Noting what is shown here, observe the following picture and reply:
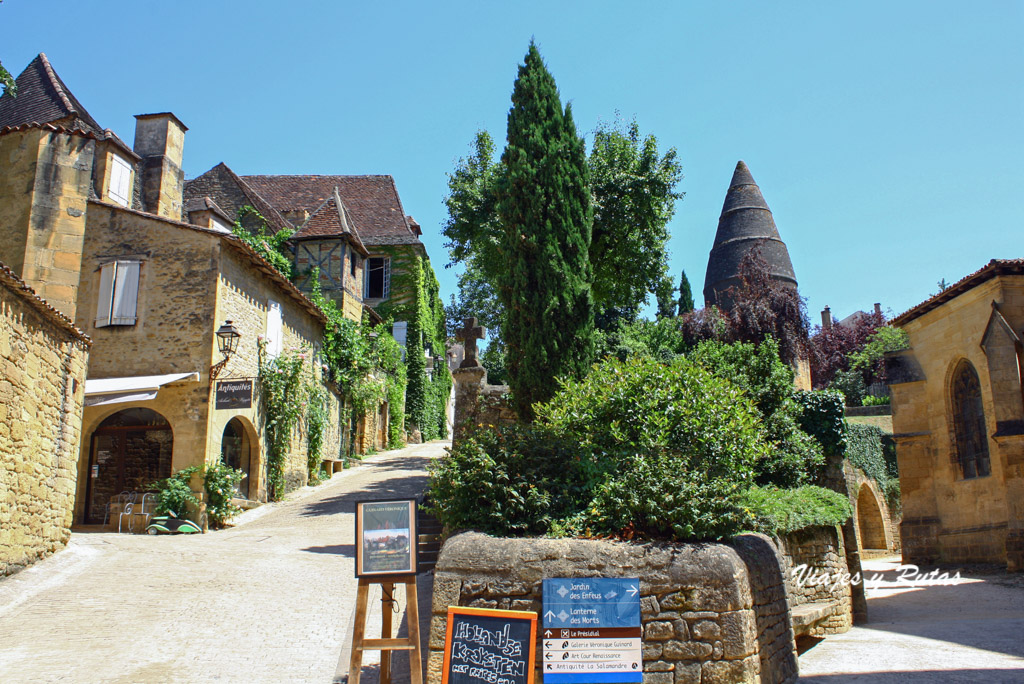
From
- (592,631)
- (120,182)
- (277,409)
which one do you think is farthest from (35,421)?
(120,182)

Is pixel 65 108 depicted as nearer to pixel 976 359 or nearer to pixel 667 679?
pixel 667 679

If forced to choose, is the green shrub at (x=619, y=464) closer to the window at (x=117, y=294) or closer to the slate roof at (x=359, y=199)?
the window at (x=117, y=294)

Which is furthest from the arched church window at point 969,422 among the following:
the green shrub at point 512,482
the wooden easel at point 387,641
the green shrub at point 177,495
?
the green shrub at point 177,495

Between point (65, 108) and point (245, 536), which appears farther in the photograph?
point (65, 108)

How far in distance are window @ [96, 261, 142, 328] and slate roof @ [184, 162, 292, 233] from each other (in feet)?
37.6

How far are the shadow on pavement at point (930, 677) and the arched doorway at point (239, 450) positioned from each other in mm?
13167

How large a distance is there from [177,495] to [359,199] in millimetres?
20639

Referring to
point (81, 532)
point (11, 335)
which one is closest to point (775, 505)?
point (11, 335)

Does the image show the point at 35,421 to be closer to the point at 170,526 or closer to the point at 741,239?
the point at 170,526

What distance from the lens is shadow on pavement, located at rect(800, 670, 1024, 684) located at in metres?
A: 6.30

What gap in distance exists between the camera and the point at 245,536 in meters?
13.1

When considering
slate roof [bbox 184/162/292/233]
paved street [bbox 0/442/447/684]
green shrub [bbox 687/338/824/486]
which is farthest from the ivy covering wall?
green shrub [bbox 687/338/824/486]

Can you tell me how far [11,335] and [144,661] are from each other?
4584 millimetres

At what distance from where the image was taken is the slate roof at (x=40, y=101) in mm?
15938
